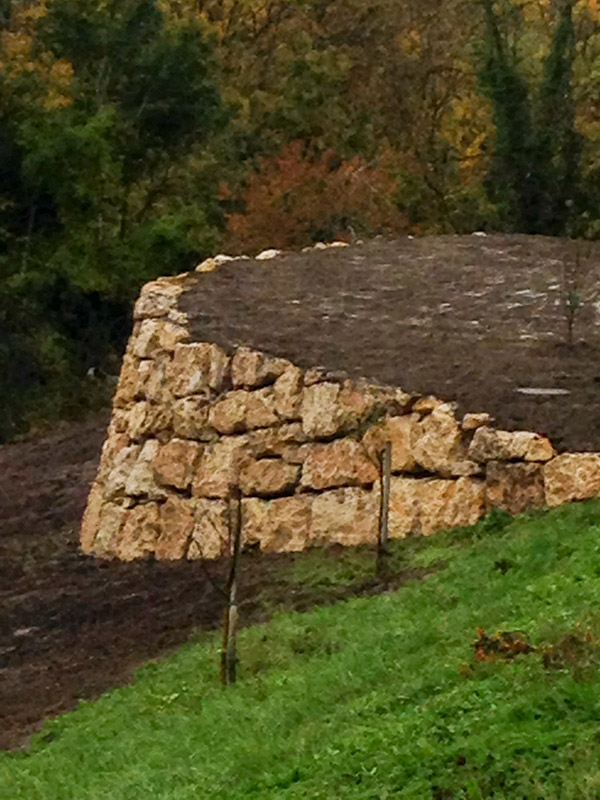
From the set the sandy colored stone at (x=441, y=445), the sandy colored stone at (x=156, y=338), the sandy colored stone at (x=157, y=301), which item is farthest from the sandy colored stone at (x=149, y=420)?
the sandy colored stone at (x=441, y=445)

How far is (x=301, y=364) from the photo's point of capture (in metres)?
12.8

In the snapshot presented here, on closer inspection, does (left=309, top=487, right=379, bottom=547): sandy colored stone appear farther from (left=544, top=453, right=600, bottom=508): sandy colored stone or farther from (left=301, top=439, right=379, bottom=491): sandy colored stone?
(left=544, top=453, right=600, bottom=508): sandy colored stone

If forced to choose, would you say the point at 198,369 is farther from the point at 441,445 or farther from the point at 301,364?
the point at 441,445

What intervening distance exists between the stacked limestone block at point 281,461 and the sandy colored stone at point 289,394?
0.01 m

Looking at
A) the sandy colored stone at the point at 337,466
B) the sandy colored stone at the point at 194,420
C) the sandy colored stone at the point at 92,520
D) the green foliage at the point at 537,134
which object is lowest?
the sandy colored stone at the point at 92,520

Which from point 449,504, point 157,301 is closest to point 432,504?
point 449,504

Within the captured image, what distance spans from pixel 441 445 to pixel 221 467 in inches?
84.6

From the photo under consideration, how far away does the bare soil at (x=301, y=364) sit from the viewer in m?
10.7

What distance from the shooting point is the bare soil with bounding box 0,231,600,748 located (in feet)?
35.0

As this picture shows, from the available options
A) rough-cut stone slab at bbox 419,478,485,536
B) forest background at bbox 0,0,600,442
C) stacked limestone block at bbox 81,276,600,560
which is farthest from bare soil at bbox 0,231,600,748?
forest background at bbox 0,0,600,442

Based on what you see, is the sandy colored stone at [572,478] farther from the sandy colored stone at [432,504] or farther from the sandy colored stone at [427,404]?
the sandy colored stone at [427,404]

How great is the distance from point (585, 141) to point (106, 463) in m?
14.0

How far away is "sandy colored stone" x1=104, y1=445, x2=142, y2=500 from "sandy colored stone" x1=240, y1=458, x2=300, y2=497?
150 centimetres

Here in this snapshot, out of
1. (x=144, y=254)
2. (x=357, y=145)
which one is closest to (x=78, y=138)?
(x=144, y=254)
